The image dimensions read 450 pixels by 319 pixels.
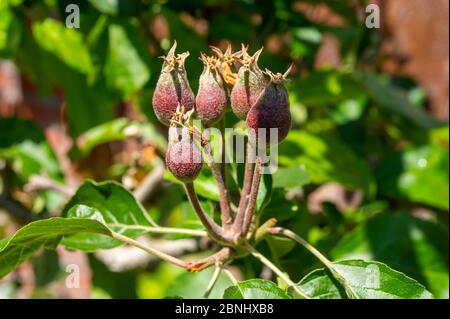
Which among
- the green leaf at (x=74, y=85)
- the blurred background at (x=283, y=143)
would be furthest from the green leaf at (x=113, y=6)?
the green leaf at (x=74, y=85)

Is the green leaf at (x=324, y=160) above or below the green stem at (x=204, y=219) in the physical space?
above

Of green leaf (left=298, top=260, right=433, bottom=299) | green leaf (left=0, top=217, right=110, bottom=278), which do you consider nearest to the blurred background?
green leaf (left=298, top=260, right=433, bottom=299)

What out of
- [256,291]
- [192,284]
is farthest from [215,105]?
[192,284]

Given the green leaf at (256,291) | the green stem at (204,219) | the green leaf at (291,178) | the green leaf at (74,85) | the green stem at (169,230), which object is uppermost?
the green leaf at (74,85)

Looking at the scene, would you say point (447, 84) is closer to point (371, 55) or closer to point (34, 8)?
point (371, 55)

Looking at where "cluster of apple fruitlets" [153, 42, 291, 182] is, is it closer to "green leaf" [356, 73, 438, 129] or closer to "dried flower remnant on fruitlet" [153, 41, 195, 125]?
"dried flower remnant on fruitlet" [153, 41, 195, 125]

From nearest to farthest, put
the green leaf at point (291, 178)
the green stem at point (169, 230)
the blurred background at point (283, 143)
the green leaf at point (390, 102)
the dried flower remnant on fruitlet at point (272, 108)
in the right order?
1. the dried flower remnant on fruitlet at point (272, 108)
2. the green stem at point (169, 230)
3. the green leaf at point (291, 178)
4. the blurred background at point (283, 143)
5. the green leaf at point (390, 102)

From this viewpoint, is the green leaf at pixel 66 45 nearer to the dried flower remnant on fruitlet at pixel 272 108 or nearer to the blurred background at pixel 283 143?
the blurred background at pixel 283 143
